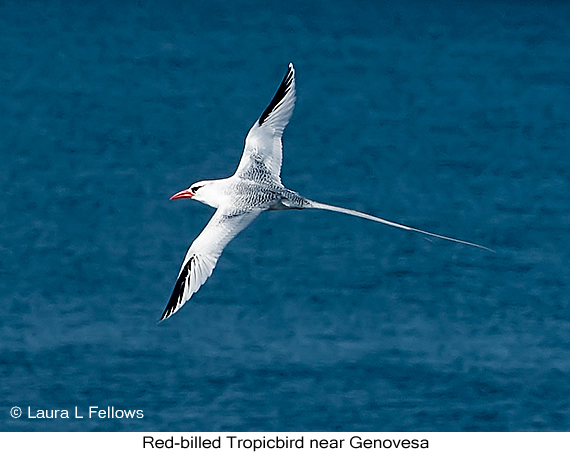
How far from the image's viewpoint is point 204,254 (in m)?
6.00

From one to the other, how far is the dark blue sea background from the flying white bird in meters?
1.27

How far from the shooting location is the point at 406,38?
28.5 feet

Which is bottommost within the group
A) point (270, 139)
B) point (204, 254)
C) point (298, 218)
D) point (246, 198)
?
point (204, 254)

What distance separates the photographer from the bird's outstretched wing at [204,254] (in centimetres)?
585

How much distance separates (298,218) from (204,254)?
2.02m

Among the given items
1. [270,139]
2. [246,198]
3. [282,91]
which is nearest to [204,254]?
[246,198]

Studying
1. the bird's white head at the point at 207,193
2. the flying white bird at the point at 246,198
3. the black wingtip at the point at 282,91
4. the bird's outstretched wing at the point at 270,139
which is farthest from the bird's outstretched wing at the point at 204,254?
the black wingtip at the point at 282,91

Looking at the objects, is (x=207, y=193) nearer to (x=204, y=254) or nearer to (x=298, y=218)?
(x=204, y=254)

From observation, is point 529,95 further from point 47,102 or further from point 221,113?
point 47,102

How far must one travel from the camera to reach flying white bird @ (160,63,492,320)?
5.95 m

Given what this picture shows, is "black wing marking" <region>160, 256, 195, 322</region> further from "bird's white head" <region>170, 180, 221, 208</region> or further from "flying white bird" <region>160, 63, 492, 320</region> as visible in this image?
"bird's white head" <region>170, 180, 221, 208</region>

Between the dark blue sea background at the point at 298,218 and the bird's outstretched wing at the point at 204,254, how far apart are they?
139cm

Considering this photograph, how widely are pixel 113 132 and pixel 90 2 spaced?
1059 millimetres

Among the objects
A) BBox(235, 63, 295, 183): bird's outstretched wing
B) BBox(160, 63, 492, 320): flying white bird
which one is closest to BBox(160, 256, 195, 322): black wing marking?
BBox(160, 63, 492, 320): flying white bird
